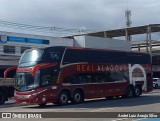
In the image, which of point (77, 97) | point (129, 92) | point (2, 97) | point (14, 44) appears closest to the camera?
point (77, 97)

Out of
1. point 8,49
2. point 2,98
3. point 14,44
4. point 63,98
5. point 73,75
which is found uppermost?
point 14,44

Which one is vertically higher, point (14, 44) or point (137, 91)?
point (14, 44)

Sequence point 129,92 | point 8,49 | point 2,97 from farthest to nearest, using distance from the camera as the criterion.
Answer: point 8,49
point 129,92
point 2,97

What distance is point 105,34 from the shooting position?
73.1 m

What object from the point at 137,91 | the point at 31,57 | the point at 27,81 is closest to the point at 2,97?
the point at 27,81

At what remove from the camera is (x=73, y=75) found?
26.3m

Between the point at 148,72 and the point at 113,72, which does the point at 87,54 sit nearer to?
the point at 113,72

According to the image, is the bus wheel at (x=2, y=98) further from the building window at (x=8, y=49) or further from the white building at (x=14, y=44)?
the building window at (x=8, y=49)

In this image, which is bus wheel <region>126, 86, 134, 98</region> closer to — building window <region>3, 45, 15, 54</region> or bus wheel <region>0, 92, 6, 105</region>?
bus wheel <region>0, 92, 6, 105</region>

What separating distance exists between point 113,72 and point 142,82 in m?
4.20

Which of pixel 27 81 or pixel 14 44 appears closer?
pixel 27 81

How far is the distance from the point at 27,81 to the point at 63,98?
2.60 m

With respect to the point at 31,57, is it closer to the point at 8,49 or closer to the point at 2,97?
the point at 2,97

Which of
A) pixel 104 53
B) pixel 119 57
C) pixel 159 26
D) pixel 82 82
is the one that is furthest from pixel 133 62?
pixel 159 26
